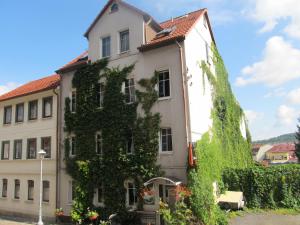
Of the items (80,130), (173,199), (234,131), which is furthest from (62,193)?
(234,131)

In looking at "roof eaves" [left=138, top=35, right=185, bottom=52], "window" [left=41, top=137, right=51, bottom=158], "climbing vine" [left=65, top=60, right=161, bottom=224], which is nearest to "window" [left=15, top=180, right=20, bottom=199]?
"window" [left=41, top=137, right=51, bottom=158]

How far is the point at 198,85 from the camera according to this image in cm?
2106

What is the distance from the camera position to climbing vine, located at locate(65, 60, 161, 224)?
1919 centimetres

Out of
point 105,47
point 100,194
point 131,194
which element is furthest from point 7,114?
point 131,194

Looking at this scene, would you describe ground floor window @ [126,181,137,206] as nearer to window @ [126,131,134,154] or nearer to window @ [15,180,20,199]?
window @ [126,131,134,154]

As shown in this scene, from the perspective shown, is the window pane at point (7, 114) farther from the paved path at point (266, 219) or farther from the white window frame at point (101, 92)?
the paved path at point (266, 219)

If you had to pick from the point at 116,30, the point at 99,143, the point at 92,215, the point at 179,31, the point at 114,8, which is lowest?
the point at 92,215

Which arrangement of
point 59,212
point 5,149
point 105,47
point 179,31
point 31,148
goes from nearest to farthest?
1. point 179,31
2. point 59,212
3. point 105,47
4. point 31,148
5. point 5,149

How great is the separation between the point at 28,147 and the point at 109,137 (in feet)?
35.6

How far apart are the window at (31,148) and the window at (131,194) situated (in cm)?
1143

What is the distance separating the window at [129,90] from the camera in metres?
20.7

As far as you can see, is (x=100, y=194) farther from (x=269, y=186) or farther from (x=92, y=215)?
(x=269, y=186)

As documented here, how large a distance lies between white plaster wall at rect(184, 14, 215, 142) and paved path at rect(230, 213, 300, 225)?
567cm

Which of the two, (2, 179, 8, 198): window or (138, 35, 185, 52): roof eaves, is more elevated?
(138, 35, 185, 52): roof eaves
